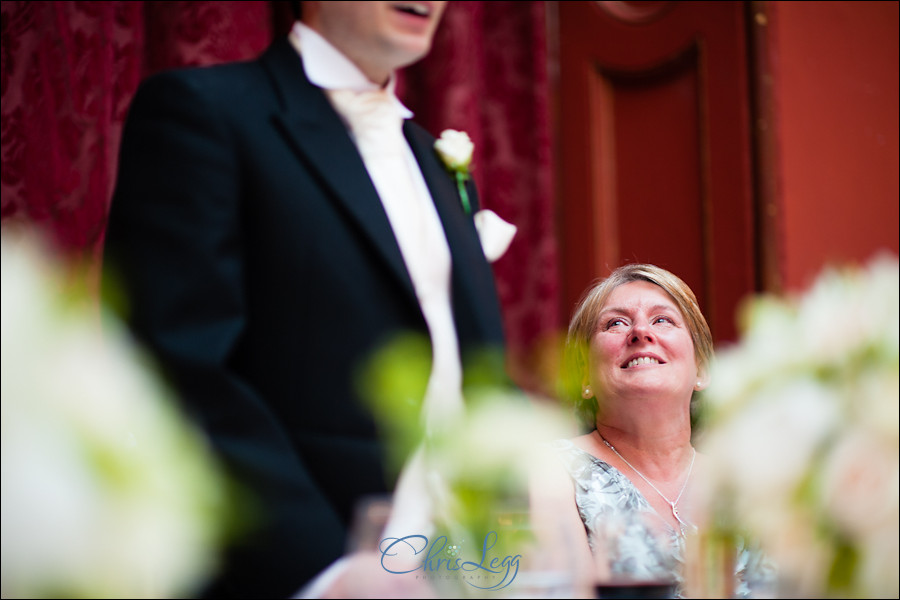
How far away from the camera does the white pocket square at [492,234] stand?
93cm

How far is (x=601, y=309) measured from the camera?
0.84m

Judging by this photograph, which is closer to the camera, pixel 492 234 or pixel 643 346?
pixel 643 346

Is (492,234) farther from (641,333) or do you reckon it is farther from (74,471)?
(74,471)

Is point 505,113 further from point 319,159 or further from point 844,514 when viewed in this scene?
point 844,514

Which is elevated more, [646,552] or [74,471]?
[74,471]

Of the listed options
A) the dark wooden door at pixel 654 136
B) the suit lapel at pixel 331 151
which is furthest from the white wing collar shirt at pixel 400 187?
the dark wooden door at pixel 654 136

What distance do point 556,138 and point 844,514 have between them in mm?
1501

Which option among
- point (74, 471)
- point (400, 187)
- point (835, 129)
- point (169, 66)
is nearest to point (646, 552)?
point (74, 471)

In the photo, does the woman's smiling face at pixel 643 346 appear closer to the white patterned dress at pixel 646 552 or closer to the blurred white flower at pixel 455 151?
the white patterned dress at pixel 646 552

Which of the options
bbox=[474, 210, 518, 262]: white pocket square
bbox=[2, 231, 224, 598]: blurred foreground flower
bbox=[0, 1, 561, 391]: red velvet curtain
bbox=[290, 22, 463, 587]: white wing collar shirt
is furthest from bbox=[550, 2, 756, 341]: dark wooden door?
bbox=[2, 231, 224, 598]: blurred foreground flower

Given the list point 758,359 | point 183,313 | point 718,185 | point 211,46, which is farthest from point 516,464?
point 718,185

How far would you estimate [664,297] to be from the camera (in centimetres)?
83

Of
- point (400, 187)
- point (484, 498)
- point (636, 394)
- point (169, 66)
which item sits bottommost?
point (636, 394)

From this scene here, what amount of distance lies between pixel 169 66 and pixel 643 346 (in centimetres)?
108
